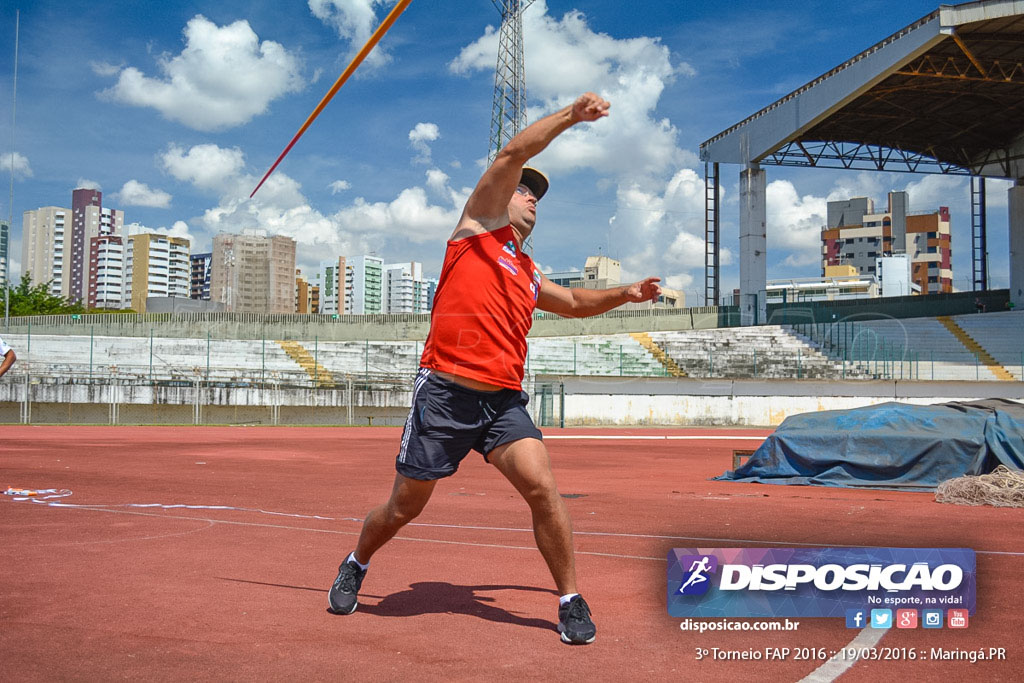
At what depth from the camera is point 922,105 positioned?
40.6 meters

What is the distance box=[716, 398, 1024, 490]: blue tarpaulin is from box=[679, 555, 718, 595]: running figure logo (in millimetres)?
8118

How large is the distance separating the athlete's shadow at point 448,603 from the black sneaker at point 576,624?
0.24m

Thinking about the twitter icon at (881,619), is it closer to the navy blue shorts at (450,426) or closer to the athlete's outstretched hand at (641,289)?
the navy blue shorts at (450,426)

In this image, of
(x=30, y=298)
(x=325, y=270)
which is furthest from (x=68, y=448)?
(x=325, y=270)

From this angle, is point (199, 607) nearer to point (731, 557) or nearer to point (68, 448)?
point (731, 557)

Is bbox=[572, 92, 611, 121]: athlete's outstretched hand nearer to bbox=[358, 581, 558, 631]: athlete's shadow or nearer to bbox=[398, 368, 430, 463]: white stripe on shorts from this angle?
bbox=[398, 368, 430, 463]: white stripe on shorts

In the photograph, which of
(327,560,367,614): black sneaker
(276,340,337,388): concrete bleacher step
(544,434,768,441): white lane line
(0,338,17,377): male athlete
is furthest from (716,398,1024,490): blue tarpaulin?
(276,340,337,388): concrete bleacher step

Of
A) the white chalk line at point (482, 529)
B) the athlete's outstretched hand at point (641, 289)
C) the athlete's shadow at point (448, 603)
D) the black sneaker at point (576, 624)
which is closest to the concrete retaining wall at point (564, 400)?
the white chalk line at point (482, 529)

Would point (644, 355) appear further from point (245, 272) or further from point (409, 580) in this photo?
point (245, 272)

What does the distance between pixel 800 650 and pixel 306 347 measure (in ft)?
123

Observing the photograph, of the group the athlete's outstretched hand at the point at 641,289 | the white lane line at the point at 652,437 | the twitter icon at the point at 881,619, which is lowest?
the white lane line at the point at 652,437

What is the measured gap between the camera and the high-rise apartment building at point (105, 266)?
179750 mm

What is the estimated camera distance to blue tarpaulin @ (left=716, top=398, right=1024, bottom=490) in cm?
1027

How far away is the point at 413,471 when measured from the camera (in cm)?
366
